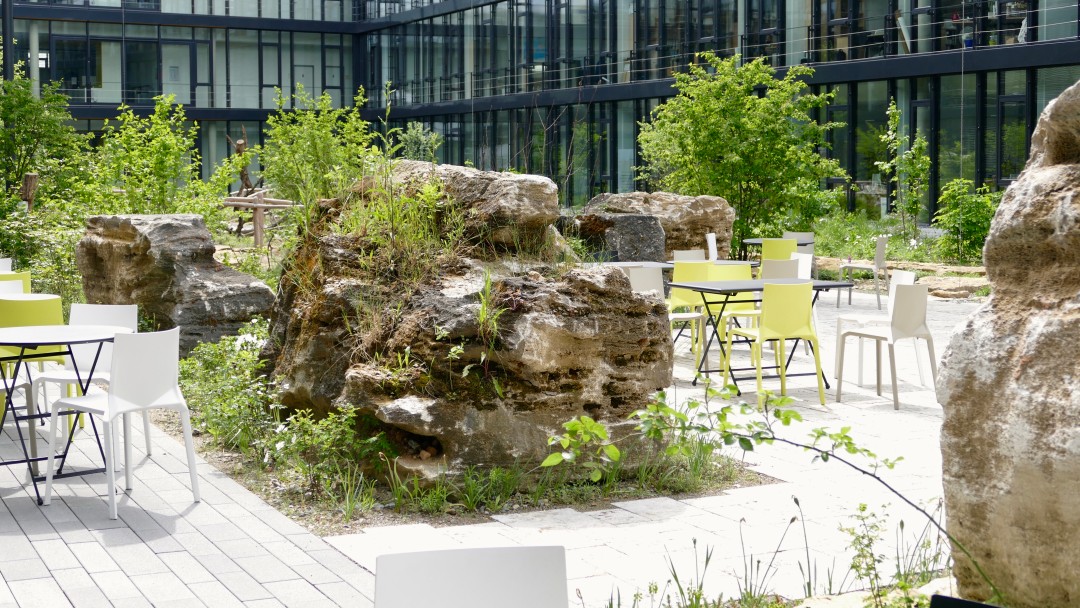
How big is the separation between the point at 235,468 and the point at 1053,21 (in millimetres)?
18370

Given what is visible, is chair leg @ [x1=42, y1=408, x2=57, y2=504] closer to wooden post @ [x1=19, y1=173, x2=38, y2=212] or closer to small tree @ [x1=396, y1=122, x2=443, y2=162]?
small tree @ [x1=396, y1=122, x2=443, y2=162]

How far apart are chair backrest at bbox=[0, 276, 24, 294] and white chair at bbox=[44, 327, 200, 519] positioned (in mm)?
3152

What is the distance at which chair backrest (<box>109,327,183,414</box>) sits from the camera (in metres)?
6.02

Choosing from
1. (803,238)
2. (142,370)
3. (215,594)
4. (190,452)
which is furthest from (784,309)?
(803,238)

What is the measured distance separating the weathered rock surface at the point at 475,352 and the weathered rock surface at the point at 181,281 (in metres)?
3.98

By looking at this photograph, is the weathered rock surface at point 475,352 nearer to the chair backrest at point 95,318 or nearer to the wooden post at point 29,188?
the chair backrest at point 95,318

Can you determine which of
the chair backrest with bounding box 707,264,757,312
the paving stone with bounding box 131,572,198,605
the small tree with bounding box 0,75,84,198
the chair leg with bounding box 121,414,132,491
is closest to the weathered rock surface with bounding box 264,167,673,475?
the chair leg with bounding box 121,414,132,491

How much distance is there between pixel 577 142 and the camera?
30000mm

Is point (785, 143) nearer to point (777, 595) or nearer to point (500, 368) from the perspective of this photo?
point (500, 368)

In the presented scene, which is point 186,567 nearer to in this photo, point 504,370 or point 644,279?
point 504,370

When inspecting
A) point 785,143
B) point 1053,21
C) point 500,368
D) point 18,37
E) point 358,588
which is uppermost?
point 18,37

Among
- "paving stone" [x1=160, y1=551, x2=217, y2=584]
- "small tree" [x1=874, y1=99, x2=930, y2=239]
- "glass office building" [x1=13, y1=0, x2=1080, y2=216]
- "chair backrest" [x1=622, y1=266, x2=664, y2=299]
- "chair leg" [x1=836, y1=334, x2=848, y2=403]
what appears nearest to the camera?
"paving stone" [x1=160, y1=551, x2=217, y2=584]

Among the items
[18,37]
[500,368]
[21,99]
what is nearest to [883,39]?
[21,99]

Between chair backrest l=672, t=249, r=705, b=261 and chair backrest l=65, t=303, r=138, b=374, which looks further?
chair backrest l=672, t=249, r=705, b=261
